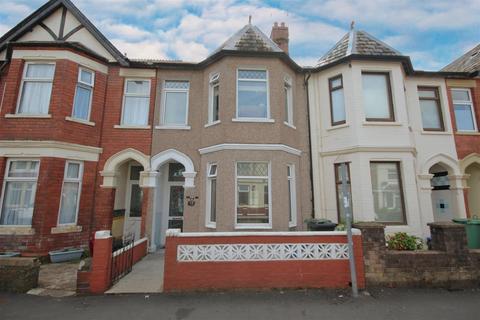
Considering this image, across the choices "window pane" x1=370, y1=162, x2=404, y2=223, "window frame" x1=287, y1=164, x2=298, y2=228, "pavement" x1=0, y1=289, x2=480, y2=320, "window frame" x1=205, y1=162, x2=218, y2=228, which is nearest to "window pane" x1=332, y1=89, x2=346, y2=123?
"window pane" x1=370, y1=162, x2=404, y2=223

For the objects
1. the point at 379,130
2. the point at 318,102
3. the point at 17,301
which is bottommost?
the point at 17,301

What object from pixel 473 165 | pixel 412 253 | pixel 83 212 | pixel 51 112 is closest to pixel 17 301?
pixel 83 212

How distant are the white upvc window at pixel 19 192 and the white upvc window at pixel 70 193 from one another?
77 centimetres

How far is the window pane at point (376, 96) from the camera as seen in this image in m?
8.81

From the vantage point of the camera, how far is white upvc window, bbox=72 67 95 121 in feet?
28.7

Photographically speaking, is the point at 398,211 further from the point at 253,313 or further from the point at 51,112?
the point at 51,112

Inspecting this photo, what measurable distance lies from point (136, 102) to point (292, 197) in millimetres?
6932

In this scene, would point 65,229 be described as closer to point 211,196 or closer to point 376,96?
point 211,196

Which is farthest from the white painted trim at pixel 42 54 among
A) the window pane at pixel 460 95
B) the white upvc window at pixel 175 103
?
the window pane at pixel 460 95

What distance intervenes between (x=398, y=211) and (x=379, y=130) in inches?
109

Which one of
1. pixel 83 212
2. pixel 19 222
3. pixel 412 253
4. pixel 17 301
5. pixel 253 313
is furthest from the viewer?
pixel 83 212

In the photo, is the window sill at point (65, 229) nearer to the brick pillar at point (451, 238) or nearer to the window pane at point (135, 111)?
the window pane at point (135, 111)

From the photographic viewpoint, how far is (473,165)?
1012 cm

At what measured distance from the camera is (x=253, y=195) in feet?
→ 26.1
